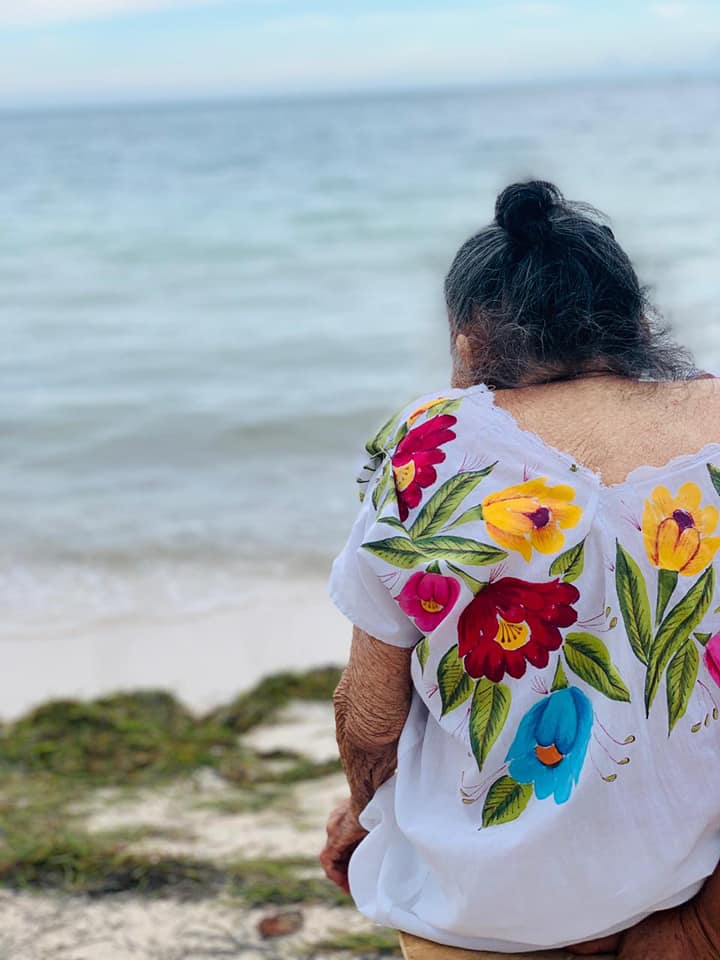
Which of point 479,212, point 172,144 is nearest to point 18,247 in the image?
point 479,212

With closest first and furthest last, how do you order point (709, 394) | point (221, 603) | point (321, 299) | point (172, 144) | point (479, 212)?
point (709, 394) → point (221, 603) → point (321, 299) → point (479, 212) → point (172, 144)

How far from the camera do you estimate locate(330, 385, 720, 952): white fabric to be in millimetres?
1480

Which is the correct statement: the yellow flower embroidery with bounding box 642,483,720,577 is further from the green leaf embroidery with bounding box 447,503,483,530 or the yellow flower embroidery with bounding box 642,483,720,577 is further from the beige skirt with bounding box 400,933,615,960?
the beige skirt with bounding box 400,933,615,960

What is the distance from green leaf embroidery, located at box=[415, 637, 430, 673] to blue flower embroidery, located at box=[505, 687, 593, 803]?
16 cm

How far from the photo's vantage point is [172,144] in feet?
146

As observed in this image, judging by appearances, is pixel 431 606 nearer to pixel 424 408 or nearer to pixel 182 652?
pixel 424 408

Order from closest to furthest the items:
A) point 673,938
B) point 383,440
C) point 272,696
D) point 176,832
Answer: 1. point 673,938
2. point 383,440
3. point 176,832
4. point 272,696

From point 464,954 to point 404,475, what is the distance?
2.37 ft

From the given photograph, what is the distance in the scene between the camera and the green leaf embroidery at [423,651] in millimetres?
1560

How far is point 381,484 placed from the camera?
1.61 m

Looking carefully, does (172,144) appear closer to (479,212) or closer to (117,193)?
(117,193)

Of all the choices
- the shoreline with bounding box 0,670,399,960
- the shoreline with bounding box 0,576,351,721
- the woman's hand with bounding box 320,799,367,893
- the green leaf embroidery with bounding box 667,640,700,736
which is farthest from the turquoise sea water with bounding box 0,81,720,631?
the shoreline with bounding box 0,670,399,960

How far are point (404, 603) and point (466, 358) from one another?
0.41 m

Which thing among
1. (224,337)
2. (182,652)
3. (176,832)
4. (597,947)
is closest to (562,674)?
(597,947)
